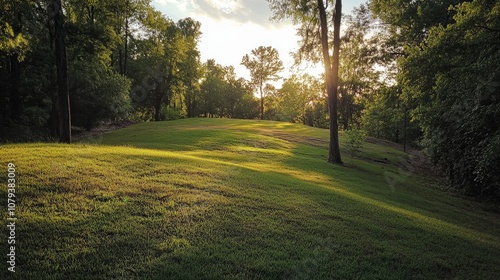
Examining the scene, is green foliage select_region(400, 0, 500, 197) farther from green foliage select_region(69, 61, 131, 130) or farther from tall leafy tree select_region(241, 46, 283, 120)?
tall leafy tree select_region(241, 46, 283, 120)

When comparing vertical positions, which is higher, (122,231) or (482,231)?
(122,231)

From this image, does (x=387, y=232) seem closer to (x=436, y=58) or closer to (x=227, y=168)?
(x=227, y=168)

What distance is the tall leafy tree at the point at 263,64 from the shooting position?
232 ft

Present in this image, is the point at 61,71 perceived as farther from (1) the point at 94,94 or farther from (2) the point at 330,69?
(1) the point at 94,94

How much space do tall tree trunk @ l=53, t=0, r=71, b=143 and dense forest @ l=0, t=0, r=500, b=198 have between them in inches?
2.0

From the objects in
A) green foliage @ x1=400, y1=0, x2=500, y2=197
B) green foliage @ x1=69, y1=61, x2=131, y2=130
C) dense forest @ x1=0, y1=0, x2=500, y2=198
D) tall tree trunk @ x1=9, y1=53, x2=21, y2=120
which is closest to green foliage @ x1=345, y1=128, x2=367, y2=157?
dense forest @ x1=0, y1=0, x2=500, y2=198

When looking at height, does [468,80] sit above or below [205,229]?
above

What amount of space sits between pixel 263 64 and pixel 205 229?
68689mm

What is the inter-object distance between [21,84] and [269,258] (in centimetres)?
2987

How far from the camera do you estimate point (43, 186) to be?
6957 mm

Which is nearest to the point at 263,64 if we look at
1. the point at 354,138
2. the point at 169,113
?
the point at 169,113

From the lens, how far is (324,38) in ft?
63.7

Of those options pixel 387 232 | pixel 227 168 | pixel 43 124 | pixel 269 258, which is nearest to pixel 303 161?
pixel 227 168

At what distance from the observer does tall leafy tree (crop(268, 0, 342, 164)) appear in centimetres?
1931
